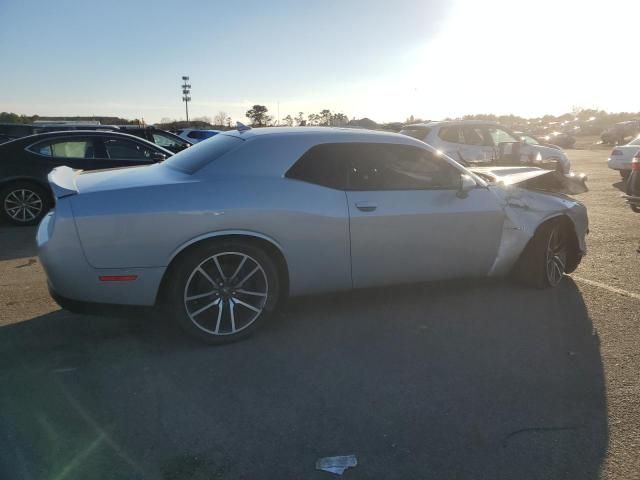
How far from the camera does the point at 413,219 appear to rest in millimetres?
4090

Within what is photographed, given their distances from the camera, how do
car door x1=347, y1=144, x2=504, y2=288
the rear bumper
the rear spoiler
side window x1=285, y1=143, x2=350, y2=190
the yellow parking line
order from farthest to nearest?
the yellow parking line → car door x1=347, y1=144, x2=504, y2=288 → side window x1=285, y1=143, x2=350, y2=190 → the rear spoiler → the rear bumper

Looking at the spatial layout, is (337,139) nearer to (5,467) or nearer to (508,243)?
(508,243)

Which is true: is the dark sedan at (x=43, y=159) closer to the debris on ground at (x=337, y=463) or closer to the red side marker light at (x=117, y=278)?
the red side marker light at (x=117, y=278)

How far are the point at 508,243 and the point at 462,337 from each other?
4.06 ft

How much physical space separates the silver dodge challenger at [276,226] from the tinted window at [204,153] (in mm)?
19

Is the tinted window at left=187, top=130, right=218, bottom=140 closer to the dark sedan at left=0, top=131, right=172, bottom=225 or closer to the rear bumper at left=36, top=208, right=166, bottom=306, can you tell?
the dark sedan at left=0, top=131, right=172, bottom=225

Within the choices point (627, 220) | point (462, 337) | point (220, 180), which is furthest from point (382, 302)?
point (627, 220)

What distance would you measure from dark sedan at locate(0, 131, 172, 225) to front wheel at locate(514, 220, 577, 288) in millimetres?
6335

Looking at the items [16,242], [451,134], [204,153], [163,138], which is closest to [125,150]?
[16,242]

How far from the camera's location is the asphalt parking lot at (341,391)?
242cm

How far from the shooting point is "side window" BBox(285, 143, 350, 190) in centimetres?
387

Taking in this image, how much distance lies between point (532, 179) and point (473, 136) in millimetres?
6221

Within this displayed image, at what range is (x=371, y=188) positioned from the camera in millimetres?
4055

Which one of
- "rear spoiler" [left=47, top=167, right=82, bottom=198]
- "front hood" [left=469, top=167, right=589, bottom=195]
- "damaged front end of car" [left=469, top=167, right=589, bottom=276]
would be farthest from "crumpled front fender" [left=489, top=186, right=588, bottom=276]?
"rear spoiler" [left=47, top=167, right=82, bottom=198]
